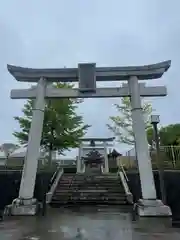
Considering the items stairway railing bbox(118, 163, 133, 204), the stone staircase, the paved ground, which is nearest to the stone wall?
the stone staircase

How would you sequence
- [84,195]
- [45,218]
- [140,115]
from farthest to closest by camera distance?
[84,195], [140,115], [45,218]

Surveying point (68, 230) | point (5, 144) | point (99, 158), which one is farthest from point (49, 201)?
point (5, 144)

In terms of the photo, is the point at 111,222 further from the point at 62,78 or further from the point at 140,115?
the point at 62,78

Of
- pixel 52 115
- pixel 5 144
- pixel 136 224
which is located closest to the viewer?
pixel 136 224

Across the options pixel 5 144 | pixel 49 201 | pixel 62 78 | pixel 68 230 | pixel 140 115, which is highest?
pixel 5 144

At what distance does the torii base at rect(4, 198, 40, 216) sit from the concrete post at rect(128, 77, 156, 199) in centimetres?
402

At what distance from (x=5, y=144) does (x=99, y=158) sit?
46.8ft

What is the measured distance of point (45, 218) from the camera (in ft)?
29.8

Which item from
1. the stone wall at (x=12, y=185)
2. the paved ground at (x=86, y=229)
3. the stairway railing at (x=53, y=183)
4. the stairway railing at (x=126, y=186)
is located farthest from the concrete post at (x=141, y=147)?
the stone wall at (x=12, y=185)

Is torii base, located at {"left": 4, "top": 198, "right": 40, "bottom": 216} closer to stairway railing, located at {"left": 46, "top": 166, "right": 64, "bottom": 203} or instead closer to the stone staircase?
the stone staircase

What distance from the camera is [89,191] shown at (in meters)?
15.4

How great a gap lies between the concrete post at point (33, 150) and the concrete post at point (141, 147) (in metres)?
3.66

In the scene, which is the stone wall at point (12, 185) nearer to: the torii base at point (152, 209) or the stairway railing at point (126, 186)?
the stairway railing at point (126, 186)

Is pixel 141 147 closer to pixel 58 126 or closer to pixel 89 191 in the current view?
pixel 89 191
